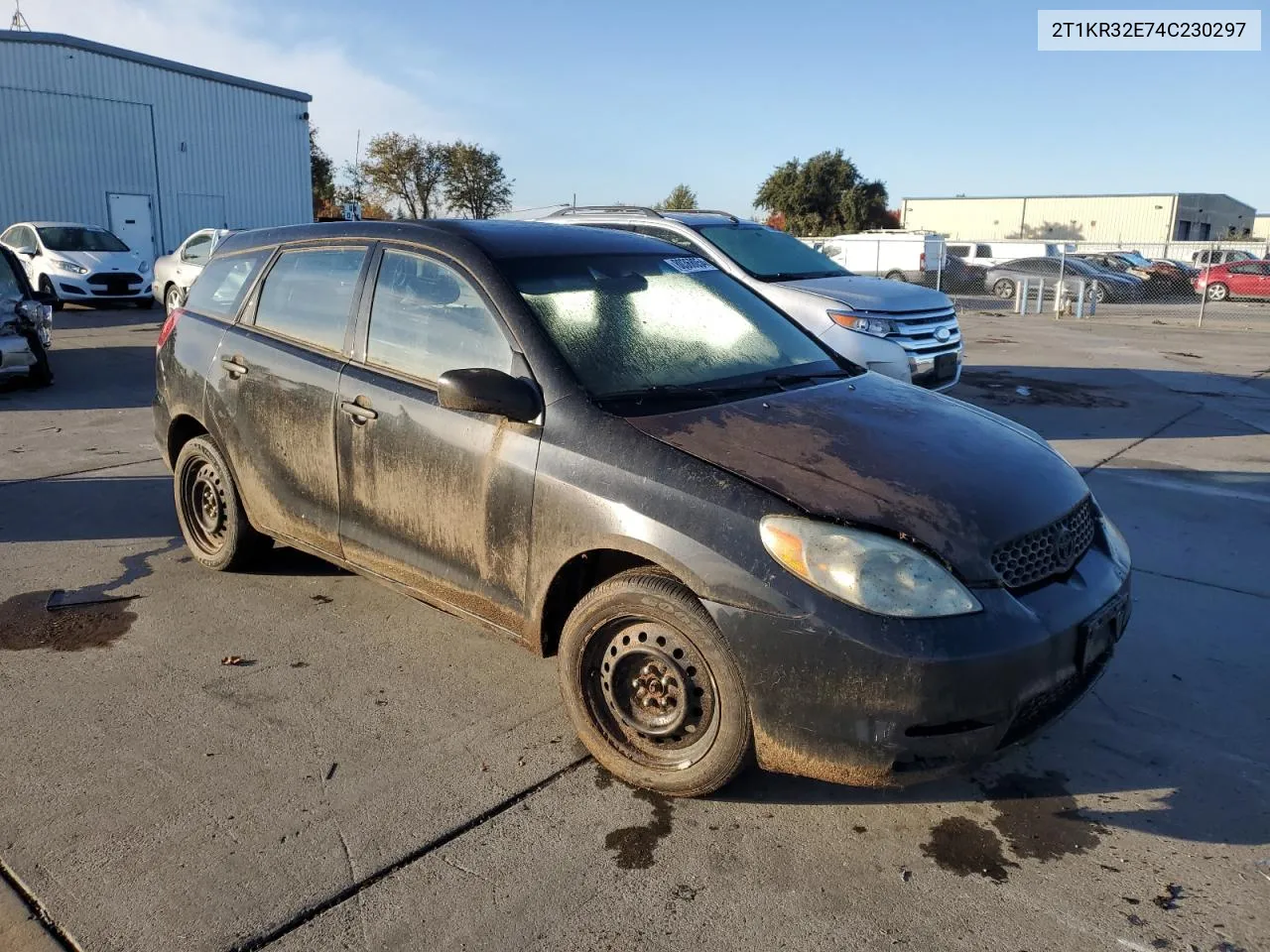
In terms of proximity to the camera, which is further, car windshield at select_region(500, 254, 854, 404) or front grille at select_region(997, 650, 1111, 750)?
car windshield at select_region(500, 254, 854, 404)

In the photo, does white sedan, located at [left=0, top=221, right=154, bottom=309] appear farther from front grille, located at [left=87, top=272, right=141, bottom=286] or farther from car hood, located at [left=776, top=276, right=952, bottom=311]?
car hood, located at [left=776, top=276, right=952, bottom=311]

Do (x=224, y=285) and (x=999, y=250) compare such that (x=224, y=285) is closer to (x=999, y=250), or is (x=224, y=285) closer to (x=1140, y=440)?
(x=1140, y=440)

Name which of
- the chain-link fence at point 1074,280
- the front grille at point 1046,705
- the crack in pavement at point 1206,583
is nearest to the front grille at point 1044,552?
the front grille at point 1046,705

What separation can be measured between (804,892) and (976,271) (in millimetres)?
31296

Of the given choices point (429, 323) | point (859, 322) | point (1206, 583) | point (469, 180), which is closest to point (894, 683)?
point (429, 323)

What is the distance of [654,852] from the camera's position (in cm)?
285

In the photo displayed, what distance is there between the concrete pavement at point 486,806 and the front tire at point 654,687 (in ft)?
0.41

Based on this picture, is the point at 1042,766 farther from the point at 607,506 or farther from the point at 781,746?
the point at 607,506

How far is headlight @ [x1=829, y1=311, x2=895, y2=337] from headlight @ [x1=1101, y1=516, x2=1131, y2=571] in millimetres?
4949

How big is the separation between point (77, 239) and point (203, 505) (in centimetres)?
1717

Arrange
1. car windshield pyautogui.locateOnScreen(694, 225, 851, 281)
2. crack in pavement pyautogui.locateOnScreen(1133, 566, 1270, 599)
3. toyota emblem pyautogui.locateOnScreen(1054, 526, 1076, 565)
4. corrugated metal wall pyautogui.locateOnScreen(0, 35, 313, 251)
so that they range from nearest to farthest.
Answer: toyota emblem pyautogui.locateOnScreen(1054, 526, 1076, 565), crack in pavement pyautogui.locateOnScreen(1133, 566, 1270, 599), car windshield pyautogui.locateOnScreen(694, 225, 851, 281), corrugated metal wall pyautogui.locateOnScreen(0, 35, 313, 251)

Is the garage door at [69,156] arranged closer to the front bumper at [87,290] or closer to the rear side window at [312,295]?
the front bumper at [87,290]

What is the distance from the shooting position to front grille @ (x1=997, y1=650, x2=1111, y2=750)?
2.81 meters

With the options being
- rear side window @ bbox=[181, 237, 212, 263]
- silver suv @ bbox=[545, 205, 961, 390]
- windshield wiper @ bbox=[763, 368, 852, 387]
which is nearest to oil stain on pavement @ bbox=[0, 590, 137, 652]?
windshield wiper @ bbox=[763, 368, 852, 387]
